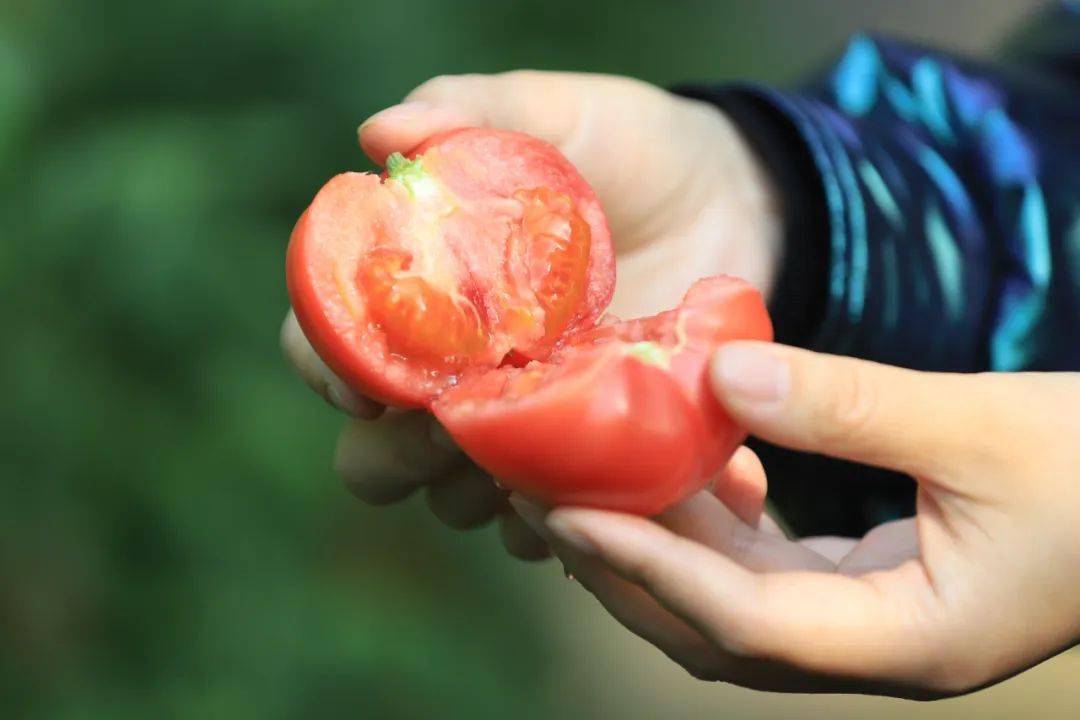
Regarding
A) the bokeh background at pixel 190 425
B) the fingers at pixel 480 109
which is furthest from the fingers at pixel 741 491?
the bokeh background at pixel 190 425

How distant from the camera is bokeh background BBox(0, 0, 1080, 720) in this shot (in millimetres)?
1549

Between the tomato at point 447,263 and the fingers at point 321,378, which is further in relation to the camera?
the fingers at point 321,378

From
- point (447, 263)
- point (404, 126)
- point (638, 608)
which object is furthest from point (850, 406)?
point (404, 126)

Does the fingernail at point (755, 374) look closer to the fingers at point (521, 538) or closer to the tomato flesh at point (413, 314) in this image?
the tomato flesh at point (413, 314)

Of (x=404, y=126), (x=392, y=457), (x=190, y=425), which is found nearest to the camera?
(x=404, y=126)

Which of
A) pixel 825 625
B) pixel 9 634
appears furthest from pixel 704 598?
pixel 9 634

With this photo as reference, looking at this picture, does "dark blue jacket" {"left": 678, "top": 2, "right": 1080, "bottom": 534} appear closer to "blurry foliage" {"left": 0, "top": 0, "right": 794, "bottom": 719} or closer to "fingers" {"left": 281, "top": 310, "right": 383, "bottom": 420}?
"fingers" {"left": 281, "top": 310, "right": 383, "bottom": 420}

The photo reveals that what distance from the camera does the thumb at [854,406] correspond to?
0.72m

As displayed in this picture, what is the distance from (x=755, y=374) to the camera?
71 cm

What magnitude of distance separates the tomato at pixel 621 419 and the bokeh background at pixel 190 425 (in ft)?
2.91

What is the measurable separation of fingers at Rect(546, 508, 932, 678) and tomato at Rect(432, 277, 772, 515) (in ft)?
0.10

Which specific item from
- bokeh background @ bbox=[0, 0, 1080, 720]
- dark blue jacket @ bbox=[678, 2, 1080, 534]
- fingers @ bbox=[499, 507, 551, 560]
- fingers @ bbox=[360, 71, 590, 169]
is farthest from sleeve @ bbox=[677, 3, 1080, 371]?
bokeh background @ bbox=[0, 0, 1080, 720]

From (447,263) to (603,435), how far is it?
0.25 meters

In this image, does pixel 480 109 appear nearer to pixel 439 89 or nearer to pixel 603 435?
pixel 439 89
